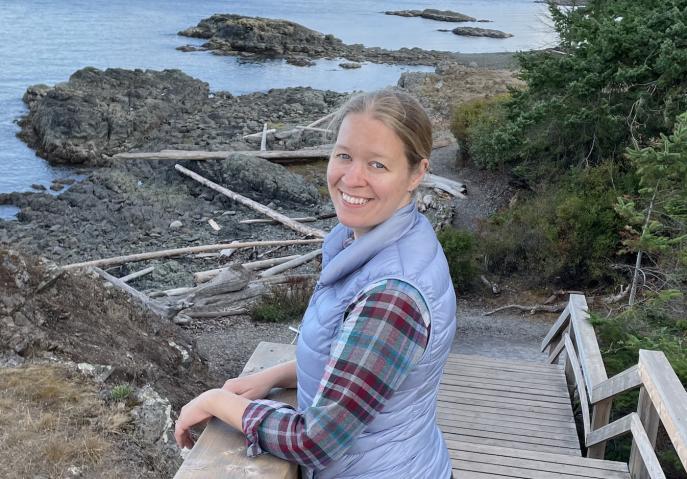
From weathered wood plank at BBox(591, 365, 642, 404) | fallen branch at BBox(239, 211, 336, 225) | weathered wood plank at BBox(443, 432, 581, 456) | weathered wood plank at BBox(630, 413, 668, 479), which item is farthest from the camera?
fallen branch at BBox(239, 211, 336, 225)

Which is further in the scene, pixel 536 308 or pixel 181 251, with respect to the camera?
pixel 181 251

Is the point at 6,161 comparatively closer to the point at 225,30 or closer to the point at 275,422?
the point at 275,422

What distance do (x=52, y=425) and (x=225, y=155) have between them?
20.6 m

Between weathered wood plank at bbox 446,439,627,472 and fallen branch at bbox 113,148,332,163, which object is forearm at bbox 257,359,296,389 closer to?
weathered wood plank at bbox 446,439,627,472

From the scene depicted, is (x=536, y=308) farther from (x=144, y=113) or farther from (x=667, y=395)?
(x=144, y=113)

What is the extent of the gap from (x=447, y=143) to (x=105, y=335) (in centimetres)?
2107

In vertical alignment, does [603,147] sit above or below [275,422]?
below

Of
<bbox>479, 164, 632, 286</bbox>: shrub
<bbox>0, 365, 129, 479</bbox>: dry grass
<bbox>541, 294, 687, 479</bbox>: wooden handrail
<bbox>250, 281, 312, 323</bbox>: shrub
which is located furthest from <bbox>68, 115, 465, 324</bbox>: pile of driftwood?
<bbox>541, 294, 687, 479</bbox>: wooden handrail

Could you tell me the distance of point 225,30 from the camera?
64750 mm

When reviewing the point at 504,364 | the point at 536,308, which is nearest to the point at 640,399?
the point at 504,364

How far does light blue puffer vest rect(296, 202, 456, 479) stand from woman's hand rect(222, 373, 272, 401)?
0.26 metres

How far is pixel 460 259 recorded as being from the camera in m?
14.2

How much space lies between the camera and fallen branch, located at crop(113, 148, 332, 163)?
25.5 m

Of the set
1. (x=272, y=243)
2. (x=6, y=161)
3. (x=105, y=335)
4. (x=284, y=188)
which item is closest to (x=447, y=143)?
(x=284, y=188)
